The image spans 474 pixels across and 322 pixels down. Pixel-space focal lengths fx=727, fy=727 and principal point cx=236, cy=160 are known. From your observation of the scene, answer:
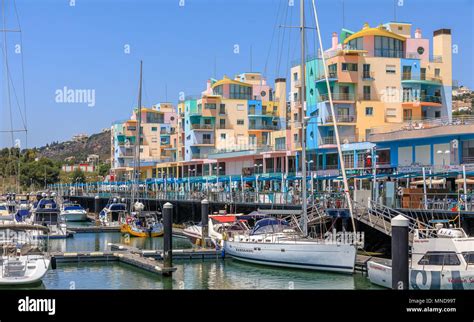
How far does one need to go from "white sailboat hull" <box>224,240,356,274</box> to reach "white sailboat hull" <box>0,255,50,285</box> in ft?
40.0

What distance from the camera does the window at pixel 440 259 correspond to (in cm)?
2905

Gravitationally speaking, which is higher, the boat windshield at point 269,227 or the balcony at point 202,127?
the balcony at point 202,127

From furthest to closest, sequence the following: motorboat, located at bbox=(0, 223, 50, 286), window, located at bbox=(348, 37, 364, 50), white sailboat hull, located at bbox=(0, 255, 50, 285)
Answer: window, located at bbox=(348, 37, 364, 50), motorboat, located at bbox=(0, 223, 50, 286), white sailboat hull, located at bbox=(0, 255, 50, 285)

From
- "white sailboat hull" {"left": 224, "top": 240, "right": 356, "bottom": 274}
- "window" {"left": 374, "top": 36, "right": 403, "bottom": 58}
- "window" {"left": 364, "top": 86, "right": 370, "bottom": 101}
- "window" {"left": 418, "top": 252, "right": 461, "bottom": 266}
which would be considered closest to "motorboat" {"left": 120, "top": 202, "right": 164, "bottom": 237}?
"white sailboat hull" {"left": 224, "top": 240, "right": 356, "bottom": 274}

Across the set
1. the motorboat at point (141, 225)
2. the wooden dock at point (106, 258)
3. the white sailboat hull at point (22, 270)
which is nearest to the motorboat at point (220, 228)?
the wooden dock at point (106, 258)

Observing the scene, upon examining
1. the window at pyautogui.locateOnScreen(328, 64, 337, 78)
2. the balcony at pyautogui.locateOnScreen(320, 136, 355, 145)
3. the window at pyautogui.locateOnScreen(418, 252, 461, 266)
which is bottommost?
the window at pyautogui.locateOnScreen(418, 252, 461, 266)

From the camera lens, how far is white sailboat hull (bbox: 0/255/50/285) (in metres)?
31.2

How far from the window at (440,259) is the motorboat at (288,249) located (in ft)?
22.4

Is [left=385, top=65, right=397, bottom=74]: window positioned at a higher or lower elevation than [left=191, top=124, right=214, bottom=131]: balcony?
higher

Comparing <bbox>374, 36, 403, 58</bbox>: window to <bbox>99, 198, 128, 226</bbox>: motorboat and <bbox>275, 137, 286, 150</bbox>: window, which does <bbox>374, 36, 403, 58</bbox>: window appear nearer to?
<bbox>275, 137, 286, 150</bbox>: window

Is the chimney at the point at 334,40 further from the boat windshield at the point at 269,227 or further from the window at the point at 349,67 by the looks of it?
the boat windshield at the point at 269,227

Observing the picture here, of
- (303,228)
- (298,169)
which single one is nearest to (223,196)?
(298,169)
